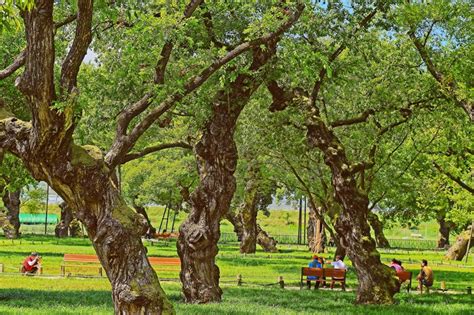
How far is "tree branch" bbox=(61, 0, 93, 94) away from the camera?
11.3m

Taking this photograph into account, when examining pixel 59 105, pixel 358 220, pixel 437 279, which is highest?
pixel 59 105

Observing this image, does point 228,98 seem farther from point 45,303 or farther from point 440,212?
point 440,212

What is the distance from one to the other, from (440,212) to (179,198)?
26367mm

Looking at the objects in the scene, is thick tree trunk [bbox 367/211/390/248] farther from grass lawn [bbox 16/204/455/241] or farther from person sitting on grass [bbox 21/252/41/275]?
grass lawn [bbox 16/204/455/241]

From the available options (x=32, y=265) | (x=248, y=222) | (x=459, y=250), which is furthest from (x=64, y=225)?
(x=32, y=265)

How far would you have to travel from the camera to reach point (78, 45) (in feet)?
37.7

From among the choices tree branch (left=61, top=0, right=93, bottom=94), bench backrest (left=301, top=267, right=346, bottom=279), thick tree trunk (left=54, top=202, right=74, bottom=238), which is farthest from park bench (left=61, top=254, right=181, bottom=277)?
thick tree trunk (left=54, top=202, right=74, bottom=238)

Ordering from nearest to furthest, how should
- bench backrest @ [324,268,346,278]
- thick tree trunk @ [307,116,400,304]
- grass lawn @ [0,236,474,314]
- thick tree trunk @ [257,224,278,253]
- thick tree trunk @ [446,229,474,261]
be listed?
grass lawn @ [0,236,474,314] → thick tree trunk @ [307,116,400,304] → bench backrest @ [324,268,346,278] → thick tree trunk @ [446,229,474,261] → thick tree trunk @ [257,224,278,253]

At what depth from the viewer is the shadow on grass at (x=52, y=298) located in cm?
1833

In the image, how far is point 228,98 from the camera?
2067 cm

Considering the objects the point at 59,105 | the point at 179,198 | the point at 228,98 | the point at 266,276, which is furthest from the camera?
the point at 179,198

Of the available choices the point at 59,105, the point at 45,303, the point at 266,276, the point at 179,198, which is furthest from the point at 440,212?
the point at 59,105

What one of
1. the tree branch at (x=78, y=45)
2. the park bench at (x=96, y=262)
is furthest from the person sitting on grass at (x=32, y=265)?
the tree branch at (x=78, y=45)

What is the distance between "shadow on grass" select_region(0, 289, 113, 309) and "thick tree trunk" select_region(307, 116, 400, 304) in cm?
722
